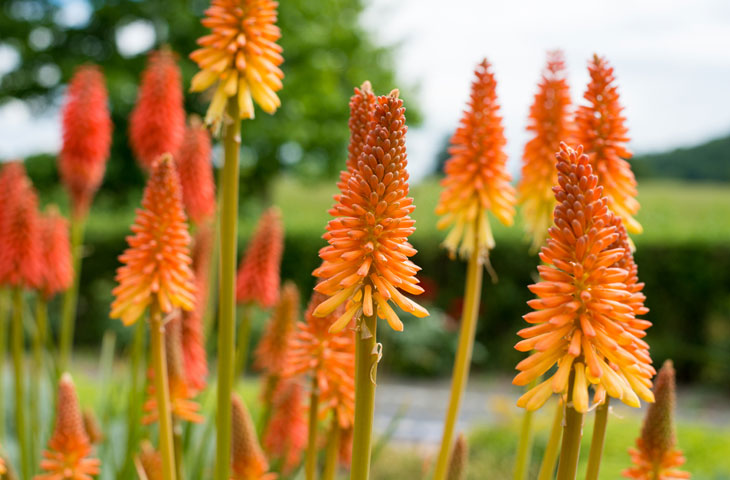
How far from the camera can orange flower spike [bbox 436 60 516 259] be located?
2373 millimetres

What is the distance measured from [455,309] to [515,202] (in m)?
10.4

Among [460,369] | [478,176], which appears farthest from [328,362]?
[478,176]

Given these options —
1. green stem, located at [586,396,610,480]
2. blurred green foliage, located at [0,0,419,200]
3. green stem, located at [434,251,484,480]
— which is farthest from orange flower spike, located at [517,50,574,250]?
blurred green foliage, located at [0,0,419,200]

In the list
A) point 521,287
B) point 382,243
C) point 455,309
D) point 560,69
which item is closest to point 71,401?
point 382,243

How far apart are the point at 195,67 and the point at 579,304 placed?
21081 millimetres

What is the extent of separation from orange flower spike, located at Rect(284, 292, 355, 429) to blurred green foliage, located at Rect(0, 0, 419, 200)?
1955 centimetres

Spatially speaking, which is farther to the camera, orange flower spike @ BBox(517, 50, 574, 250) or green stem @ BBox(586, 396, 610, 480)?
orange flower spike @ BBox(517, 50, 574, 250)

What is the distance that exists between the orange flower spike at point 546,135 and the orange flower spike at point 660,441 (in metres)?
0.82

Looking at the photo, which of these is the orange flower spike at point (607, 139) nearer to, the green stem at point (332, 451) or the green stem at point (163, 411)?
the green stem at point (332, 451)

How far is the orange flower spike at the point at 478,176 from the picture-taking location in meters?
2.37

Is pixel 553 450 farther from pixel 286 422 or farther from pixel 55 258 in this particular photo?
pixel 55 258

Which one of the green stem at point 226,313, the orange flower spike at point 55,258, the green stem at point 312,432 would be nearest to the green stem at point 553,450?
the green stem at point 312,432

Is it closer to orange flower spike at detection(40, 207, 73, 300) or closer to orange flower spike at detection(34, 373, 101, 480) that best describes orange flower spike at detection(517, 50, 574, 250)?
orange flower spike at detection(34, 373, 101, 480)

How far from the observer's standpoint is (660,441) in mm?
1986
